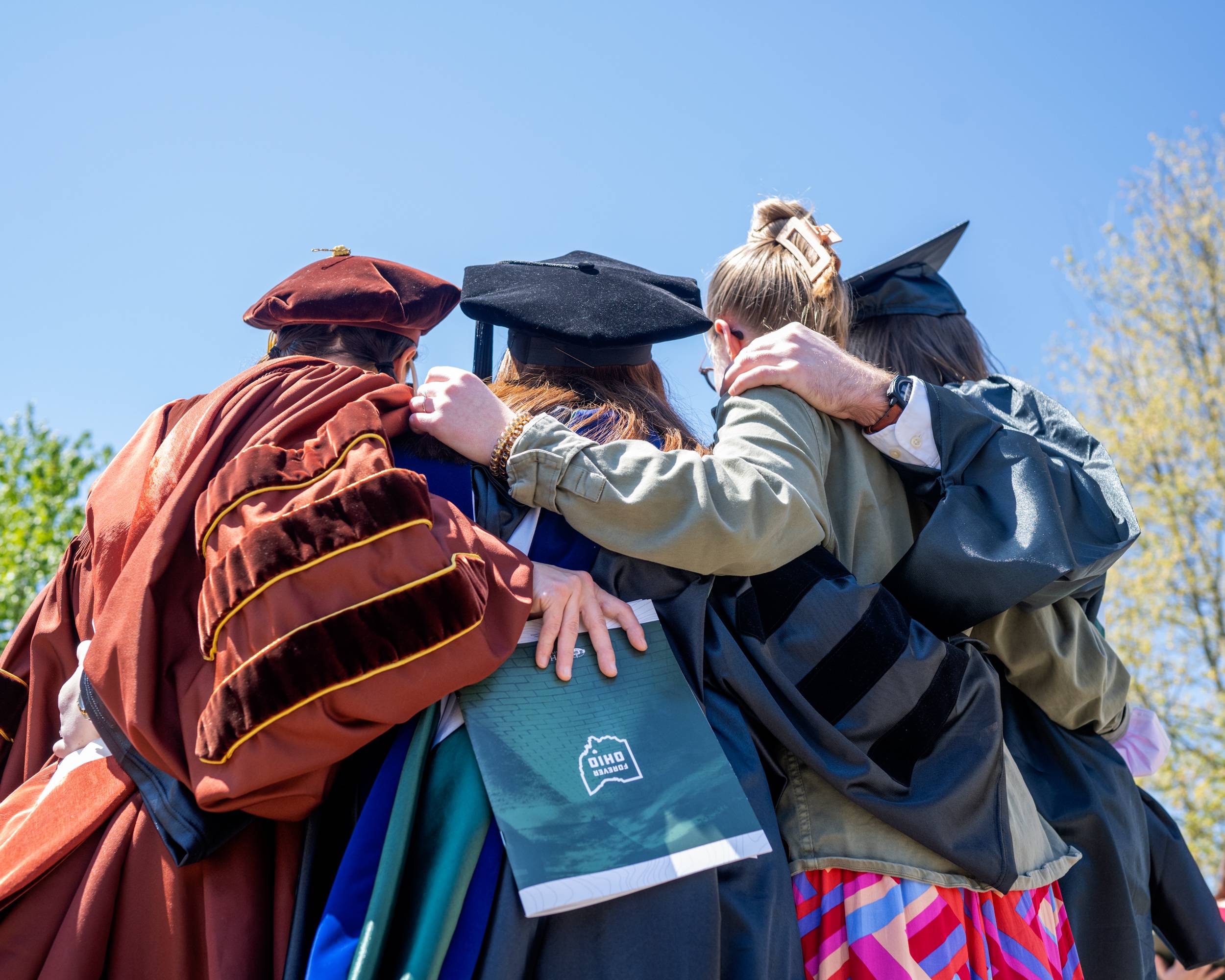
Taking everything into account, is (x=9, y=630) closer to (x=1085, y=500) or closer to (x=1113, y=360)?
(x=1085, y=500)

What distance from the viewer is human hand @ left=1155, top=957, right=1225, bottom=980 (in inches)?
170

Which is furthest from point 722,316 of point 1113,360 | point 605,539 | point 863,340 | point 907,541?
point 1113,360

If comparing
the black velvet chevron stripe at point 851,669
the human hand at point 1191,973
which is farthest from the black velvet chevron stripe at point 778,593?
the human hand at point 1191,973

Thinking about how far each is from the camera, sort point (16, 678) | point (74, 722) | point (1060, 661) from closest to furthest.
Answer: point (74, 722), point (16, 678), point (1060, 661)

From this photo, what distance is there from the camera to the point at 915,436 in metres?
2.37

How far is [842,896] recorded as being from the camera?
1.98 m

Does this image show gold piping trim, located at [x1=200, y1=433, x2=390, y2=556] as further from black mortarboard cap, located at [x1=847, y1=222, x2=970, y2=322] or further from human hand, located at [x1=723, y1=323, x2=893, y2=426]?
black mortarboard cap, located at [x1=847, y1=222, x2=970, y2=322]

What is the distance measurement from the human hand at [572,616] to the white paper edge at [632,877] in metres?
0.36

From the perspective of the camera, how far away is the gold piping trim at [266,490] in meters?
1.73

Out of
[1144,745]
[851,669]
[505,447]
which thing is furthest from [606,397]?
[1144,745]

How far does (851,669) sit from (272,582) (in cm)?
110

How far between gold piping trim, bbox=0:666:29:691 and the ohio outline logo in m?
1.26

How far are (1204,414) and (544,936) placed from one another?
13.8 meters

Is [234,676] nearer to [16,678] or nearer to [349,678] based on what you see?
[349,678]
